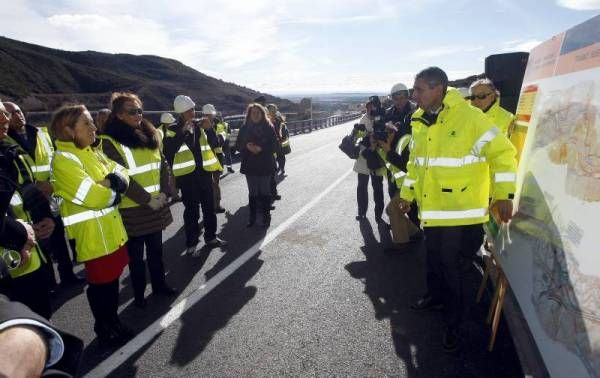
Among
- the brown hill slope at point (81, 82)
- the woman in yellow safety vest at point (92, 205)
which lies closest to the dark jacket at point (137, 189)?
the woman in yellow safety vest at point (92, 205)

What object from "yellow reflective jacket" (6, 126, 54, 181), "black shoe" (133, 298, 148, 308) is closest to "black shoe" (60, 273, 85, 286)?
"black shoe" (133, 298, 148, 308)

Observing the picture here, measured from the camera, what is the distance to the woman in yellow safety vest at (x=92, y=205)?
295cm

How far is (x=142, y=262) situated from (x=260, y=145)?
10.2 feet

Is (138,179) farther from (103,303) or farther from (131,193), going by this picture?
(103,303)

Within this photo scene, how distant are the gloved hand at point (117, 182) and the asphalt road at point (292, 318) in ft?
4.51

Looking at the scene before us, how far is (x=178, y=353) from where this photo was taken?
3.24 metres

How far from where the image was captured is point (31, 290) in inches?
110

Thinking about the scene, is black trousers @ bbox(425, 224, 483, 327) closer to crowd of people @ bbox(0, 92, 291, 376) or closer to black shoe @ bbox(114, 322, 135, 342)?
crowd of people @ bbox(0, 92, 291, 376)

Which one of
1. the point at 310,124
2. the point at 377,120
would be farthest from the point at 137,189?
the point at 310,124

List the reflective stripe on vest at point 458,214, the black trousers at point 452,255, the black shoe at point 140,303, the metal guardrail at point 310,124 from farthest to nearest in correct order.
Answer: the metal guardrail at point 310,124 < the black shoe at point 140,303 < the black trousers at point 452,255 < the reflective stripe on vest at point 458,214

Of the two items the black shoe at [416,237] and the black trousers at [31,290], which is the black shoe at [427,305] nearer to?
the black shoe at [416,237]

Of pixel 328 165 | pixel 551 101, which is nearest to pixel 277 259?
pixel 551 101

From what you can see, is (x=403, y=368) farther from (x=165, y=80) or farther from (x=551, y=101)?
(x=165, y=80)

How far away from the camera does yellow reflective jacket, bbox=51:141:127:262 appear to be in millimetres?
2928
